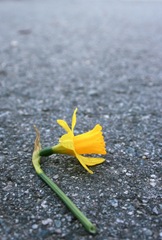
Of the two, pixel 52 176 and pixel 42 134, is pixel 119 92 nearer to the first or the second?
pixel 42 134

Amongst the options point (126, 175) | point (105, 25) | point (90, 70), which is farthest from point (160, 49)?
point (126, 175)

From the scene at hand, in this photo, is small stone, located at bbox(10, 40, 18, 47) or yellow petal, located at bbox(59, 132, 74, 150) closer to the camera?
yellow petal, located at bbox(59, 132, 74, 150)

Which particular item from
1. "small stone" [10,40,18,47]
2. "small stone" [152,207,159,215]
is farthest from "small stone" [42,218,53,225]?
"small stone" [10,40,18,47]

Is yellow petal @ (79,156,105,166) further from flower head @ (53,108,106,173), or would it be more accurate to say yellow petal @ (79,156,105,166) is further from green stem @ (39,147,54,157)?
green stem @ (39,147,54,157)

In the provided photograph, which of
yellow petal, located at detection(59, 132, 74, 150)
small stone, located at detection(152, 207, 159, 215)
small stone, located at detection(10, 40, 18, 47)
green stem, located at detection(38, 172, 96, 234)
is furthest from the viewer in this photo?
small stone, located at detection(10, 40, 18, 47)

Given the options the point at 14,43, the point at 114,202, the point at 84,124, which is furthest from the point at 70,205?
the point at 14,43

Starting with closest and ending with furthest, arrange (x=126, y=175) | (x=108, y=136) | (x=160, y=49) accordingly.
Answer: (x=126, y=175) < (x=108, y=136) < (x=160, y=49)
